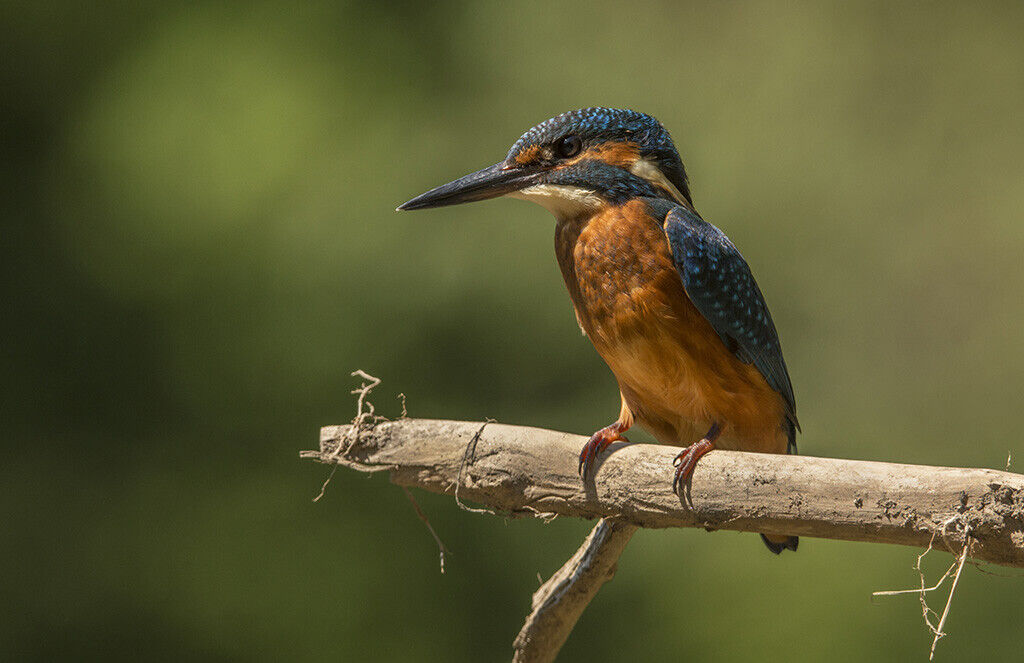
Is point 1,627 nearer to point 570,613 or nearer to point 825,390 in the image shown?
point 570,613

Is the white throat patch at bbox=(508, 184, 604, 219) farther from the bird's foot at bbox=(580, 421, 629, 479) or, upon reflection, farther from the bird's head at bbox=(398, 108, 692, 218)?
the bird's foot at bbox=(580, 421, 629, 479)

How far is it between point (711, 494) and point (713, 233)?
50cm

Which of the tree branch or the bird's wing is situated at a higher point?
the bird's wing

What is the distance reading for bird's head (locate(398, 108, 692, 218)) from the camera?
1803 millimetres

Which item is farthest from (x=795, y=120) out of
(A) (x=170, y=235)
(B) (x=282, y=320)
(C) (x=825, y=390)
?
(A) (x=170, y=235)

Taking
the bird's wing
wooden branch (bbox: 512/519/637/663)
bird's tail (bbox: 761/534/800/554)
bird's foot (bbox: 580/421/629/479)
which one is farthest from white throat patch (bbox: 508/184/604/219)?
bird's tail (bbox: 761/534/800/554)

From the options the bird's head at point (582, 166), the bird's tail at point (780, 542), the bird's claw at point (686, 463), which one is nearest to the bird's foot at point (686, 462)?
the bird's claw at point (686, 463)

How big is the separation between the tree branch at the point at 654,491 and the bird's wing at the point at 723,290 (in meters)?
0.26

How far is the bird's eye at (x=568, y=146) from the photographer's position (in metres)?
1.82

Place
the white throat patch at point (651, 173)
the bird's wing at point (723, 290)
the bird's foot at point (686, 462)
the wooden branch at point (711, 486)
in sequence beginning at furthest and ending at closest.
→ the white throat patch at point (651, 173)
the bird's wing at point (723, 290)
the bird's foot at point (686, 462)
the wooden branch at point (711, 486)

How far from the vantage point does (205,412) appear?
348cm

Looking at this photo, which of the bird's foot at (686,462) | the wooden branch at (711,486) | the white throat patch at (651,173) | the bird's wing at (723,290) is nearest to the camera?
the wooden branch at (711,486)

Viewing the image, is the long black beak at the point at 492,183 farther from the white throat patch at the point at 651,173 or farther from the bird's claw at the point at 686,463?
the bird's claw at the point at 686,463

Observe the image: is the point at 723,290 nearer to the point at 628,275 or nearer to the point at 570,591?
the point at 628,275
